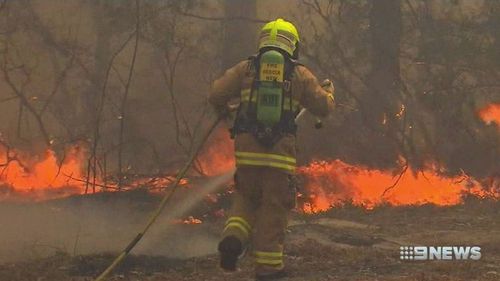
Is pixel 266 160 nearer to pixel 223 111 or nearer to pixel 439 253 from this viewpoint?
pixel 223 111

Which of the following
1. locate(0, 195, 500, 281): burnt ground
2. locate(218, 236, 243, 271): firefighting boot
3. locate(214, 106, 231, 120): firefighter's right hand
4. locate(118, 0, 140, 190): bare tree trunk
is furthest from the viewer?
locate(118, 0, 140, 190): bare tree trunk

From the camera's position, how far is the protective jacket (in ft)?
14.7

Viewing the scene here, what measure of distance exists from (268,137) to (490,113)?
561 cm

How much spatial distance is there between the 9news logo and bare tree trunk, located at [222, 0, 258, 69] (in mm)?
3763

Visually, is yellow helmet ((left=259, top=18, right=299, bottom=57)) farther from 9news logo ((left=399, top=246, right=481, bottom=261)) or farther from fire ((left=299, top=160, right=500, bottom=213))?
fire ((left=299, top=160, right=500, bottom=213))

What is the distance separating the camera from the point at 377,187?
28.7 feet

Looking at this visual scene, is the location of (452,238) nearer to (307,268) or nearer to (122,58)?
(307,268)

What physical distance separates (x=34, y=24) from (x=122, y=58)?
46.3 inches

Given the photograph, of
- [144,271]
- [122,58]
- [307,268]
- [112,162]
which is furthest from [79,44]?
[307,268]

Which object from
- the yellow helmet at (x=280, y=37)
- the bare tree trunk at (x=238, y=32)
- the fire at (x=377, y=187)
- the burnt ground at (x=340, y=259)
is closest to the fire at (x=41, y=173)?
the burnt ground at (x=340, y=259)

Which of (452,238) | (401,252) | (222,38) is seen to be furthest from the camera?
(222,38)

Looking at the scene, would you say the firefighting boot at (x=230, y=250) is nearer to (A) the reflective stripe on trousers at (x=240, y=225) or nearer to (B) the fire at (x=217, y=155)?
(A) the reflective stripe on trousers at (x=240, y=225)

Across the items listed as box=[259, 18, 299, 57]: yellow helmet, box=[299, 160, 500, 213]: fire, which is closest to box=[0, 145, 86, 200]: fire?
box=[299, 160, 500, 213]: fire

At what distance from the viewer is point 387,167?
8.92 metres
